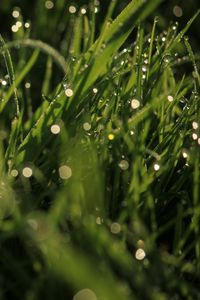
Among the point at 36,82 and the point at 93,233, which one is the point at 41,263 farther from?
the point at 36,82

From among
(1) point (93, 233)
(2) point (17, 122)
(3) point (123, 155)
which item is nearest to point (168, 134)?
(3) point (123, 155)

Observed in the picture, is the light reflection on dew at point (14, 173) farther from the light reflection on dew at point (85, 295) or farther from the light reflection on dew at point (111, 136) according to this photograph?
the light reflection on dew at point (85, 295)

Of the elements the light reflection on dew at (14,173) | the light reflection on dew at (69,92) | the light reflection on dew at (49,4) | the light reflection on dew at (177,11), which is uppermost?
the light reflection on dew at (49,4)

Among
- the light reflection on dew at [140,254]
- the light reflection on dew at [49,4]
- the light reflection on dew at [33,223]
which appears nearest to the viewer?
the light reflection on dew at [33,223]

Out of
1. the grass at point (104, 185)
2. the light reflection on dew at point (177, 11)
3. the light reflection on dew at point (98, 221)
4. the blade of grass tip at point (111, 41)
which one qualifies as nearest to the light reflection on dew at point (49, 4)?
the light reflection on dew at point (177, 11)

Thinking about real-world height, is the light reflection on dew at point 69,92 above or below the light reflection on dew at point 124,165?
above

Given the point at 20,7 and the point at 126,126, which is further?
the point at 20,7

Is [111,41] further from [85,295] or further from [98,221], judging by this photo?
[85,295]

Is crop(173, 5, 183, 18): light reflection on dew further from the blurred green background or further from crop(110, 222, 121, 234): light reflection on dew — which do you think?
crop(110, 222, 121, 234): light reflection on dew
